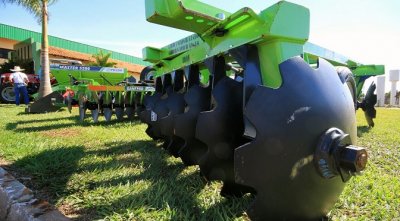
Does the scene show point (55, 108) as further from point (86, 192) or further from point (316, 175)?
point (316, 175)

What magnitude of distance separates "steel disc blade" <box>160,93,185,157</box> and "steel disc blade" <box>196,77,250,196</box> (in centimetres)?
87

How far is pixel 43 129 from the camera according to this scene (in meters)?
5.60

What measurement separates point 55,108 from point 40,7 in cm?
739

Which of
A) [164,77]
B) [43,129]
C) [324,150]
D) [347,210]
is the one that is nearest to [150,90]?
[43,129]

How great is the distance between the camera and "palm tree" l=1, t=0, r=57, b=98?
44.6 ft

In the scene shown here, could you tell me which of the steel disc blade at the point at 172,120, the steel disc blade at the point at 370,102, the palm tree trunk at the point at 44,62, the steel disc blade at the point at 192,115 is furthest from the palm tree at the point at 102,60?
the steel disc blade at the point at 192,115

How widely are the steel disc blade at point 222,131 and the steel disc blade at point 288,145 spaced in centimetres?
34

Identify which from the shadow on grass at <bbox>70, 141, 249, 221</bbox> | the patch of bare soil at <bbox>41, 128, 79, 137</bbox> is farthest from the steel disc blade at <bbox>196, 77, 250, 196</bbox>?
the patch of bare soil at <bbox>41, 128, 79, 137</bbox>

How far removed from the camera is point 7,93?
15641 mm

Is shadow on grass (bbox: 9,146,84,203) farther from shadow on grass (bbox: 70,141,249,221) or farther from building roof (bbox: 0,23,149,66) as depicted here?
building roof (bbox: 0,23,149,66)

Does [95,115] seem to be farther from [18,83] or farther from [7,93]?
[7,93]

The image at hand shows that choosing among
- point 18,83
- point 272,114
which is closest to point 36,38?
point 18,83

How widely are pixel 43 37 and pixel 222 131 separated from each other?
47.7ft

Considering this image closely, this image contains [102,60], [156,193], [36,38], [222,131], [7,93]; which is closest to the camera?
[222,131]
